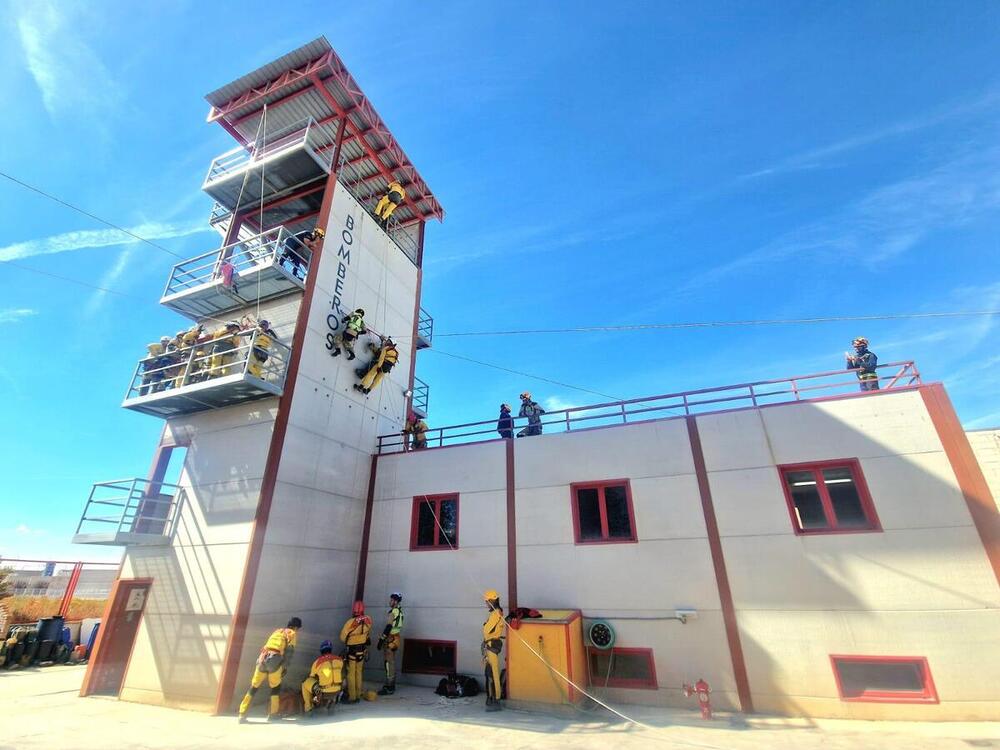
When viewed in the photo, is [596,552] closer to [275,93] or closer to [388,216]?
[388,216]

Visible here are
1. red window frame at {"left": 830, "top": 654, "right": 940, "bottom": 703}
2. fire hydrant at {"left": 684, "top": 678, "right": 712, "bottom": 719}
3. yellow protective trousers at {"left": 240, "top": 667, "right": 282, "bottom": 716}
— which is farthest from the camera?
yellow protective trousers at {"left": 240, "top": 667, "right": 282, "bottom": 716}

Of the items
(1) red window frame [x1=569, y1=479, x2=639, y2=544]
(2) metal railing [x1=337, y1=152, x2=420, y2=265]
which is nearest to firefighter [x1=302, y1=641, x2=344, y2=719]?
(1) red window frame [x1=569, y1=479, x2=639, y2=544]

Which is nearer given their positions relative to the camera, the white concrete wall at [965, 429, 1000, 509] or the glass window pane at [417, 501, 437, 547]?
the white concrete wall at [965, 429, 1000, 509]

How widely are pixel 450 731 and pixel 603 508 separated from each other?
225 inches

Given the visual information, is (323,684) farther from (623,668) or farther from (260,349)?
(260,349)

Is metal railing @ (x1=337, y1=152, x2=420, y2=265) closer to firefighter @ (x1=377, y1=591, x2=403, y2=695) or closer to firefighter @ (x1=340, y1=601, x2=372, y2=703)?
firefighter @ (x1=377, y1=591, x2=403, y2=695)

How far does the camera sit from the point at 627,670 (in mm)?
9734

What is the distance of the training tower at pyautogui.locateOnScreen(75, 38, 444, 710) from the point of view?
10.1 m

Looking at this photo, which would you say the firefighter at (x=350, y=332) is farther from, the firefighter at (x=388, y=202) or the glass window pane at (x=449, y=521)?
the glass window pane at (x=449, y=521)

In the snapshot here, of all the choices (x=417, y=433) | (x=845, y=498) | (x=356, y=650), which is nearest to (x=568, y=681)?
(x=356, y=650)

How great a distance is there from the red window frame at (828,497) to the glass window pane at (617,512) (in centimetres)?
350

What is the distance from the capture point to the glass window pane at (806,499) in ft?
31.5

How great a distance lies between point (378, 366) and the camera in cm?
1464

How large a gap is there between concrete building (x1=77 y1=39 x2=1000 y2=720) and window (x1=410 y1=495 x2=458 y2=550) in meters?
0.06
